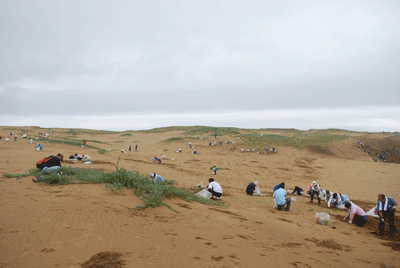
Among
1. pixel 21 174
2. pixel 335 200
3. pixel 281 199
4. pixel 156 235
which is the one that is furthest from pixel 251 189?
pixel 21 174

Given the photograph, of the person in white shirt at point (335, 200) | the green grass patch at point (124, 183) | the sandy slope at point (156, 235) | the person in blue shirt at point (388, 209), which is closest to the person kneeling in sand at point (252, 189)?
the sandy slope at point (156, 235)

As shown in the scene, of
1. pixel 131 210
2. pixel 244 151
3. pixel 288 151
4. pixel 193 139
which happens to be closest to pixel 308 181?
pixel 244 151

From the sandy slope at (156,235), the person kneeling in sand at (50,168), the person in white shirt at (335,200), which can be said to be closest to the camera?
the sandy slope at (156,235)

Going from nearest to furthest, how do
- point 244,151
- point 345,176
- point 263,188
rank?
point 263,188, point 345,176, point 244,151

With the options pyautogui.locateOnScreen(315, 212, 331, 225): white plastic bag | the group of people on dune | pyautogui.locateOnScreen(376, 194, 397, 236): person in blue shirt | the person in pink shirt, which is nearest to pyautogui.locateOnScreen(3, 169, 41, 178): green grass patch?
the group of people on dune

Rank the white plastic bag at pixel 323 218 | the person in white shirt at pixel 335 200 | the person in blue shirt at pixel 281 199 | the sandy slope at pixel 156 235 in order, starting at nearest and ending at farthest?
the sandy slope at pixel 156 235
the white plastic bag at pixel 323 218
the person in blue shirt at pixel 281 199
the person in white shirt at pixel 335 200

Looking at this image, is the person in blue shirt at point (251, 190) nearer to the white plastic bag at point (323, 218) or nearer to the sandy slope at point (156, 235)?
the sandy slope at point (156, 235)

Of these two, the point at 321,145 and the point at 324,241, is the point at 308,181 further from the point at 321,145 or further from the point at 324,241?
the point at 321,145

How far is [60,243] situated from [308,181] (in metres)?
17.1

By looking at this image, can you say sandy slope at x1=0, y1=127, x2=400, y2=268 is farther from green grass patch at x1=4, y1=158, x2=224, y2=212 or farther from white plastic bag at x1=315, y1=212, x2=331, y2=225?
green grass patch at x1=4, y1=158, x2=224, y2=212

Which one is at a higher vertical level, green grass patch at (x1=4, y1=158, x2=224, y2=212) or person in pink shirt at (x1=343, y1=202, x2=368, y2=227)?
green grass patch at (x1=4, y1=158, x2=224, y2=212)

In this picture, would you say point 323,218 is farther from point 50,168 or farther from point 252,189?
point 50,168

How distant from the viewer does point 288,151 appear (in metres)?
29.5

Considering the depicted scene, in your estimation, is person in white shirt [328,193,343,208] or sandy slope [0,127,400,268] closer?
sandy slope [0,127,400,268]
